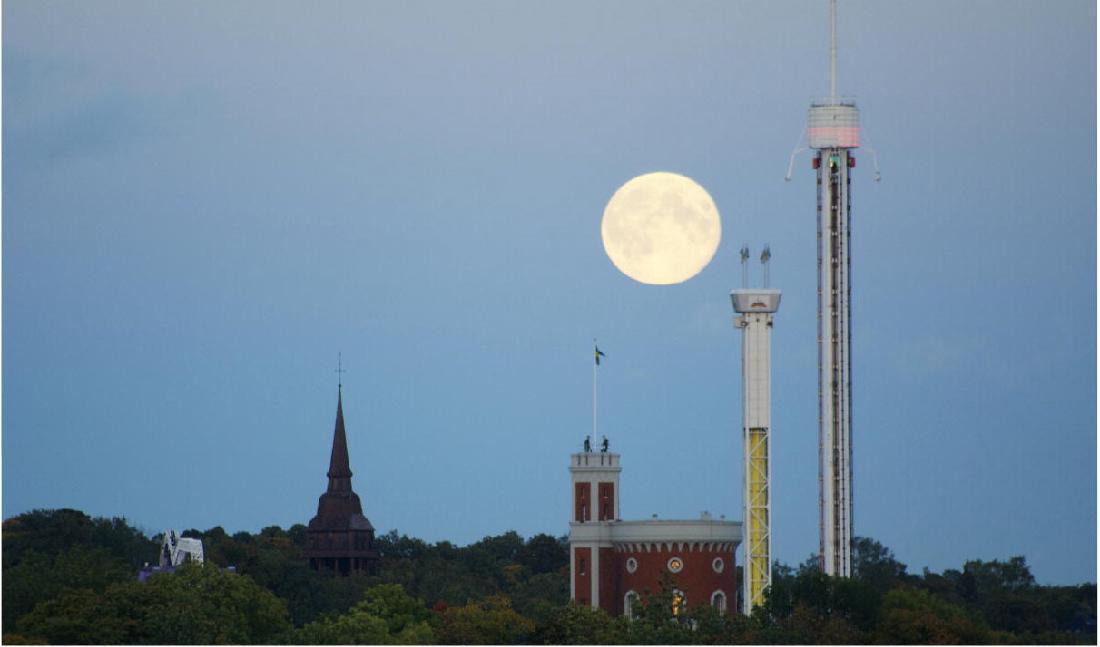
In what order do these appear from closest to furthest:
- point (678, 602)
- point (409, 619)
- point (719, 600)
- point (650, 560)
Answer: point (409, 619), point (678, 602), point (719, 600), point (650, 560)

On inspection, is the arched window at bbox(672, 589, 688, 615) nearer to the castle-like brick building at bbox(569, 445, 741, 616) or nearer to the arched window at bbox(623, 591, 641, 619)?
the castle-like brick building at bbox(569, 445, 741, 616)

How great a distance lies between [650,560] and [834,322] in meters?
19.3

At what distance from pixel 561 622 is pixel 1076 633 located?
60.8 metres

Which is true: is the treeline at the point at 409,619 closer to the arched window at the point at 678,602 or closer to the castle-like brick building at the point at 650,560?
the arched window at the point at 678,602

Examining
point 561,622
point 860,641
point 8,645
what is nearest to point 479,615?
point 561,622

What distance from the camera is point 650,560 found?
553 ft

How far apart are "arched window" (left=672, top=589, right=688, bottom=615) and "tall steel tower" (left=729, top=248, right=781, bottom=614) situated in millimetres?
3956

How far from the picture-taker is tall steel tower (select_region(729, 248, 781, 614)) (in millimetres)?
165000

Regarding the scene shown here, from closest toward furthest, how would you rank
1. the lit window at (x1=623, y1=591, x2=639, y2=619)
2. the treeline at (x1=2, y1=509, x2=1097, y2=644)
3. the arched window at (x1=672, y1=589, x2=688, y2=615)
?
1. the treeline at (x1=2, y1=509, x2=1097, y2=644)
2. the arched window at (x1=672, y1=589, x2=688, y2=615)
3. the lit window at (x1=623, y1=591, x2=639, y2=619)

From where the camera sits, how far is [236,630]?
5507 inches

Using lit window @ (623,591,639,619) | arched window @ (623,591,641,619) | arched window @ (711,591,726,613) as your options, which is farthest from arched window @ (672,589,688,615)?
lit window @ (623,591,639,619)

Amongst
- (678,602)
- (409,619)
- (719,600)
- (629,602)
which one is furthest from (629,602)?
(409,619)

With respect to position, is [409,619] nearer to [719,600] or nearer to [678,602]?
[678,602]

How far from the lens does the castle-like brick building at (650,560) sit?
167m
